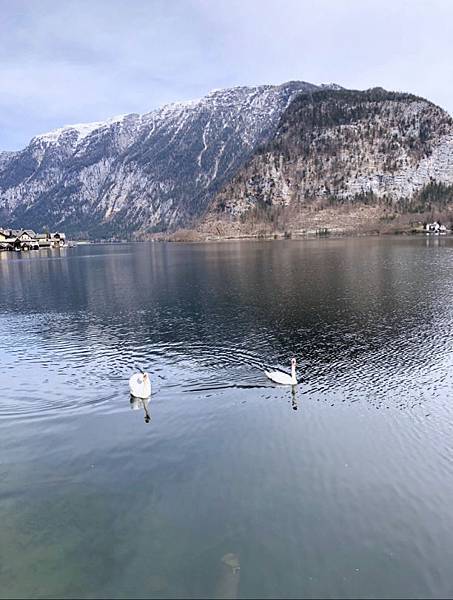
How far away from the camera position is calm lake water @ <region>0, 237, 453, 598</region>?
48.1 ft

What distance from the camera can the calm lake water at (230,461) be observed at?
14664mm

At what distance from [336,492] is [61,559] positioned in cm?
1128

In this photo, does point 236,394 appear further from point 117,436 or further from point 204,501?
point 204,501

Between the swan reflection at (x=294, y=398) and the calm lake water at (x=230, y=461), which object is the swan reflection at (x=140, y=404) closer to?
the calm lake water at (x=230, y=461)

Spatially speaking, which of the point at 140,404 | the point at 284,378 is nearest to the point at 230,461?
the point at 140,404

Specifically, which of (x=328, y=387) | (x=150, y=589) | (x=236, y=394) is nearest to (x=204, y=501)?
(x=150, y=589)

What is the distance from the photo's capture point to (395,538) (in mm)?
15906

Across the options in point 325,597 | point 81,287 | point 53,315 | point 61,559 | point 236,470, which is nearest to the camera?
point 325,597

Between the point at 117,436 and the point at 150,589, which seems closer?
the point at 150,589

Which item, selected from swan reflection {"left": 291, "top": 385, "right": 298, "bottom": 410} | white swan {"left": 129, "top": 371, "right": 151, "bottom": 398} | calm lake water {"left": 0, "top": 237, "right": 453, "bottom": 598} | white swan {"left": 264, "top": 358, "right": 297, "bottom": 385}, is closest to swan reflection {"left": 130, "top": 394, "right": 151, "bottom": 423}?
white swan {"left": 129, "top": 371, "right": 151, "bottom": 398}

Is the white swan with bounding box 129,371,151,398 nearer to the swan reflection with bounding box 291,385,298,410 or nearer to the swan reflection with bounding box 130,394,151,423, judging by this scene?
the swan reflection with bounding box 130,394,151,423

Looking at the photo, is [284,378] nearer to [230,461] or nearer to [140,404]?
[140,404]

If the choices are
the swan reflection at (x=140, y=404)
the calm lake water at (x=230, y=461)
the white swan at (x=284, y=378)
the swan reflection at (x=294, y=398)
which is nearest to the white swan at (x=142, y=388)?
the swan reflection at (x=140, y=404)

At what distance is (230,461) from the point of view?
2173 cm
